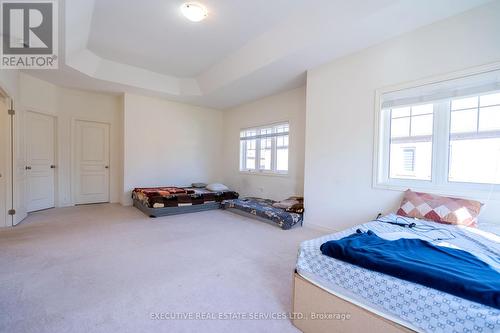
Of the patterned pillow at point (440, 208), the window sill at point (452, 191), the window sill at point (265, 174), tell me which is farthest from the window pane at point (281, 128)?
the patterned pillow at point (440, 208)

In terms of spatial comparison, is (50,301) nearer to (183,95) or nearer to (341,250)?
(341,250)

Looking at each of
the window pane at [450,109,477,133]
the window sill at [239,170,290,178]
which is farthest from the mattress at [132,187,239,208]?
the window pane at [450,109,477,133]

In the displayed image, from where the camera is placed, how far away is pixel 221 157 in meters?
6.83

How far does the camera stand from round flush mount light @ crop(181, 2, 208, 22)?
9.13ft

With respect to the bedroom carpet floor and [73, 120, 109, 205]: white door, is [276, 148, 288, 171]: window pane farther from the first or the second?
[73, 120, 109, 205]: white door

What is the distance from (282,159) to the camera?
16.8ft

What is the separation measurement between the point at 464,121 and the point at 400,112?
25.4 inches

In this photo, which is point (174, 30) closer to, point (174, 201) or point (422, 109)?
point (174, 201)

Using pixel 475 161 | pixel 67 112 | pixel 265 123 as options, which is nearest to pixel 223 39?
pixel 265 123

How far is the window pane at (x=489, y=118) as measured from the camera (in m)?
2.27

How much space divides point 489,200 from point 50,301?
3980 mm

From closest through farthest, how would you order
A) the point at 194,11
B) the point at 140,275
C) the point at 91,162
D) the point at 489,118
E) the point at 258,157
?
the point at 140,275, the point at 489,118, the point at 194,11, the point at 91,162, the point at 258,157

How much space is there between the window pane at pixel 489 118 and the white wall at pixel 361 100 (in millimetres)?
481

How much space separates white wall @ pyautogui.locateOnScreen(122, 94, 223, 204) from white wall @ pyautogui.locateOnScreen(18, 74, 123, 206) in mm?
442
